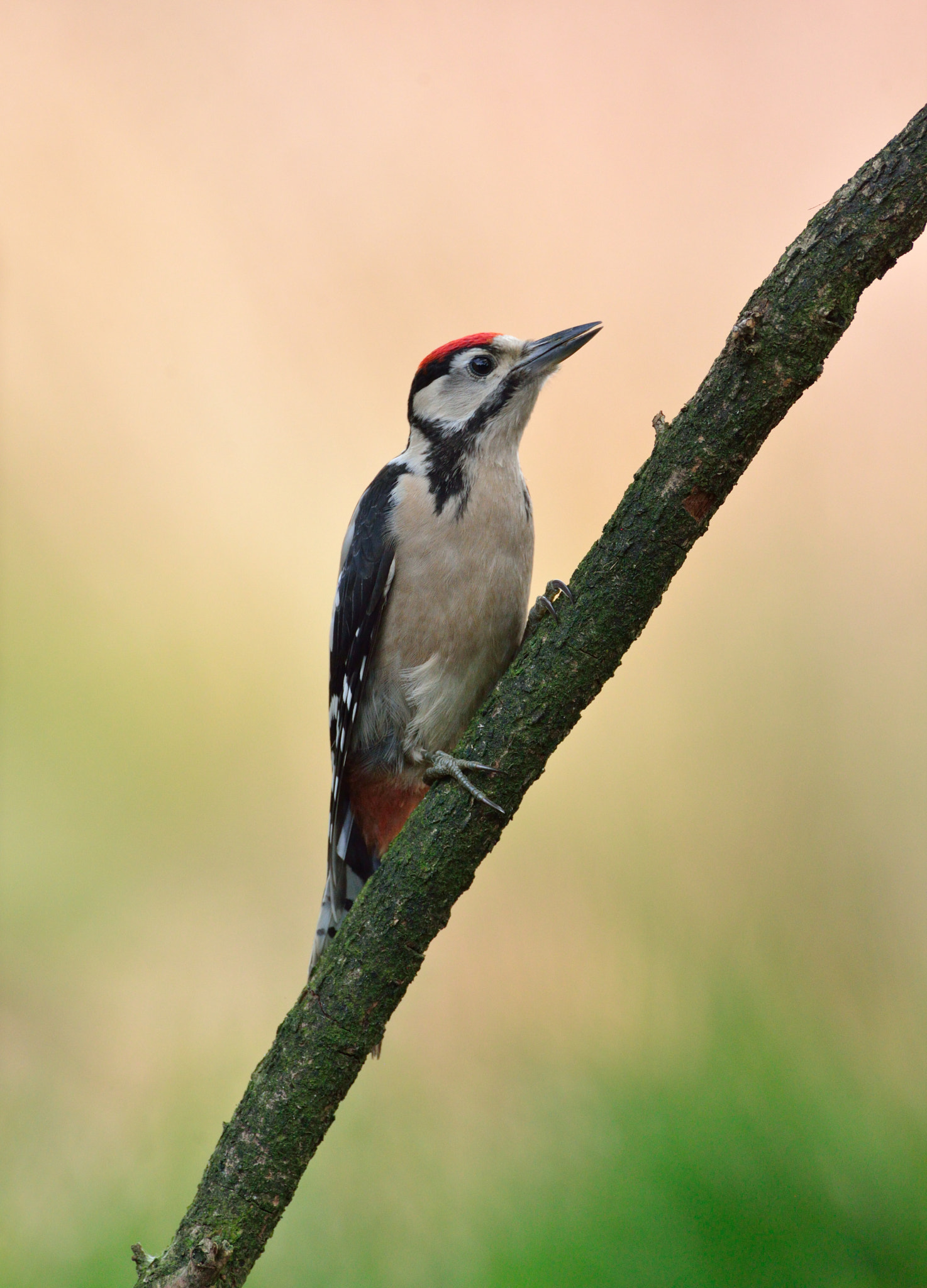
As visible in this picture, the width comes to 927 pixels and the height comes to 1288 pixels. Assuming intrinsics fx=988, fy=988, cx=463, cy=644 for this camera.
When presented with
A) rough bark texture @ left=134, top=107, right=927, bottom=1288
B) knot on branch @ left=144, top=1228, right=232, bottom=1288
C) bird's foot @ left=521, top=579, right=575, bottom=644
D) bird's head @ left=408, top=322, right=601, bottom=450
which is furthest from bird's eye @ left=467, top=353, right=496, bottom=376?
knot on branch @ left=144, top=1228, right=232, bottom=1288

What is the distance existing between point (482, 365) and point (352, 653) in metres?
0.74

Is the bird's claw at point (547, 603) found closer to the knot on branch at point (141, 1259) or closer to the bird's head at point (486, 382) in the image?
the bird's head at point (486, 382)

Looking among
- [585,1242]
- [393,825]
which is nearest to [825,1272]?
[585,1242]

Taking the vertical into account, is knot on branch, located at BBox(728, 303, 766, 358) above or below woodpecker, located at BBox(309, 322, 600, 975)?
below

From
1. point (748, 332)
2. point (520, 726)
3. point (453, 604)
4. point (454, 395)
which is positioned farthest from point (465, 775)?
point (454, 395)

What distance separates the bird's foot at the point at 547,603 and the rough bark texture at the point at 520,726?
0.07m

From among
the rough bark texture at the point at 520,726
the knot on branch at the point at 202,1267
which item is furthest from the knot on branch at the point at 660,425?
the knot on branch at the point at 202,1267

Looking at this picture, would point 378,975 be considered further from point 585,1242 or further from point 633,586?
point 585,1242

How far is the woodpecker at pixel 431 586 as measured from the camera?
82.8 inches

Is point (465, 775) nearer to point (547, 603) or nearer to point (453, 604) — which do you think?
point (547, 603)

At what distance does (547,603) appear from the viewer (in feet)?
5.74

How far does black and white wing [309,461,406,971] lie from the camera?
2184 mm

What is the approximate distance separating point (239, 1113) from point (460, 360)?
1644mm

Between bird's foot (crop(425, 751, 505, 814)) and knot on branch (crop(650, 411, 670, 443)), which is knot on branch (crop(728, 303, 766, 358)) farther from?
bird's foot (crop(425, 751, 505, 814))
